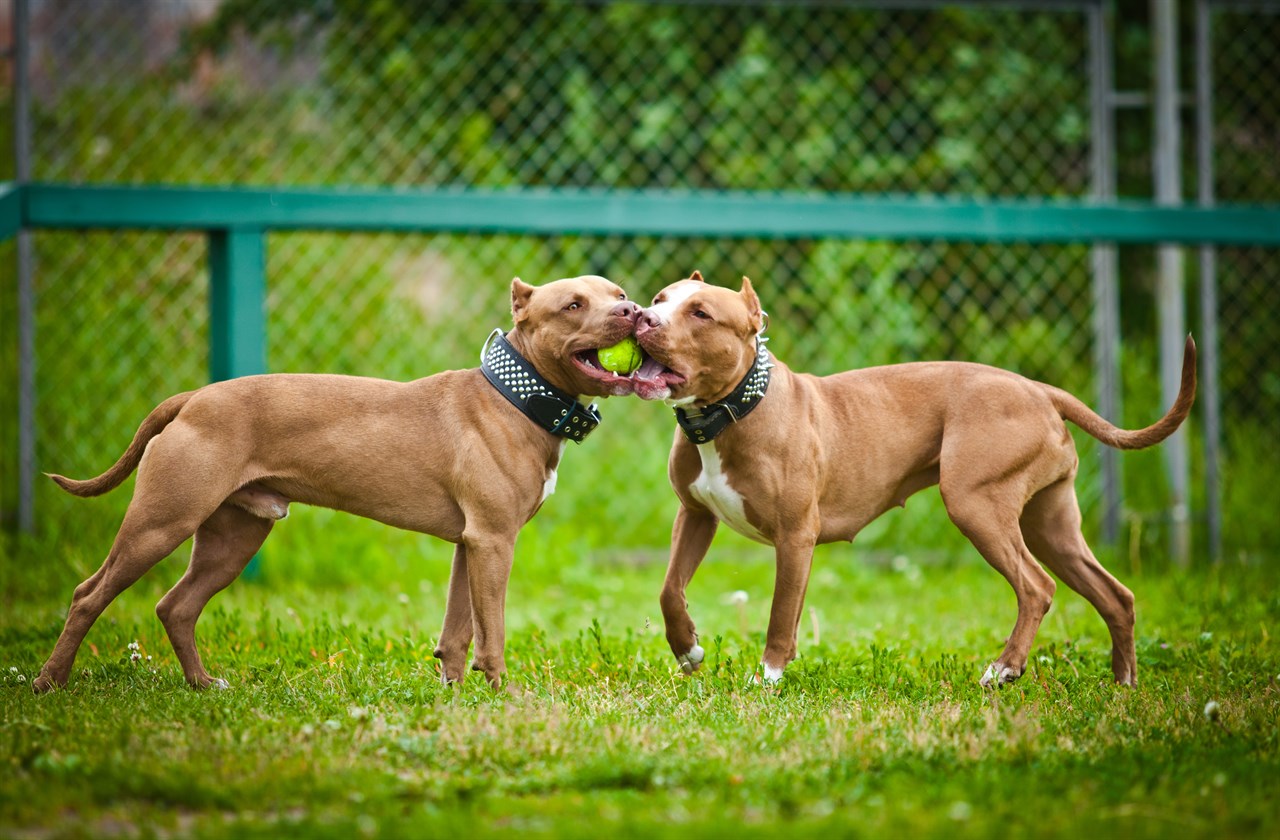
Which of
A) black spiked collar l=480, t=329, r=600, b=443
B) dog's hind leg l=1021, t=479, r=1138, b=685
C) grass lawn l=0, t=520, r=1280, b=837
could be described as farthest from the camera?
dog's hind leg l=1021, t=479, r=1138, b=685

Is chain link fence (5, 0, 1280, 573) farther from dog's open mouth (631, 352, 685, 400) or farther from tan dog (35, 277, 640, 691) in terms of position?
dog's open mouth (631, 352, 685, 400)

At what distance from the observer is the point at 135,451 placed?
4773 mm

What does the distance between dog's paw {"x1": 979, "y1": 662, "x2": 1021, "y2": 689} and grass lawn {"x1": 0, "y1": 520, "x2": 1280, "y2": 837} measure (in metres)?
0.04

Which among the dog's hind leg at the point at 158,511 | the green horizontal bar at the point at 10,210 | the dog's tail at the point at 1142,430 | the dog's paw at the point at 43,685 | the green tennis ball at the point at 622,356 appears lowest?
the dog's paw at the point at 43,685

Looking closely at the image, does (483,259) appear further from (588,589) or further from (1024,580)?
(1024,580)

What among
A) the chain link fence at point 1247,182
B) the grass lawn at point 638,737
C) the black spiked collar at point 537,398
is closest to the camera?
the grass lawn at point 638,737

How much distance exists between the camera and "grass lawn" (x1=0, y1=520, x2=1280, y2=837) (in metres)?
3.17

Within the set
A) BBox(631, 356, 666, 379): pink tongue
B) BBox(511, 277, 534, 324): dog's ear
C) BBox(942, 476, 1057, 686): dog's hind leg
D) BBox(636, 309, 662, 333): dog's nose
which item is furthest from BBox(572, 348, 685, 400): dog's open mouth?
BBox(942, 476, 1057, 686): dog's hind leg

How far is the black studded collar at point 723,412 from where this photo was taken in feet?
15.5

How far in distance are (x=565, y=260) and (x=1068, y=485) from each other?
4.47m

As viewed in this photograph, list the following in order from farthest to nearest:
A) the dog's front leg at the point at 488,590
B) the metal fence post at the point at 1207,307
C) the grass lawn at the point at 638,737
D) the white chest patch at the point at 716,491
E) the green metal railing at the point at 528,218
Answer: the metal fence post at the point at 1207,307
the green metal railing at the point at 528,218
the white chest patch at the point at 716,491
the dog's front leg at the point at 488,590
the grass lawn at the point at 638,737

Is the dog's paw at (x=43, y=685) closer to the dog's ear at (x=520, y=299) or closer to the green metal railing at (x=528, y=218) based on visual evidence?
the dog's ear at (x=520, y=299)

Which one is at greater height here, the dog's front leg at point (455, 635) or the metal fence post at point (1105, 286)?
the metal fence post at point (1105, 286)

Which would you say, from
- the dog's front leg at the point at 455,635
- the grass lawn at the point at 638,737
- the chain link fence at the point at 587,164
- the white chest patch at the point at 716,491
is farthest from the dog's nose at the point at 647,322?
the chain link fence at the point at 587,164
